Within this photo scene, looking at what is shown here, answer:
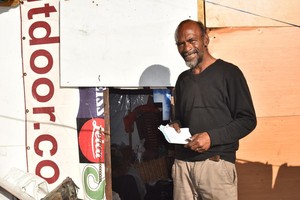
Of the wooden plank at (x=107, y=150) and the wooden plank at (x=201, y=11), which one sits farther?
the wooden plank at (x=107, y=150)

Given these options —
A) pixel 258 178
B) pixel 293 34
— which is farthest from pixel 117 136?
pixel 293 34

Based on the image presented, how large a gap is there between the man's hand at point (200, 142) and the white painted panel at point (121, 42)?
129 cm

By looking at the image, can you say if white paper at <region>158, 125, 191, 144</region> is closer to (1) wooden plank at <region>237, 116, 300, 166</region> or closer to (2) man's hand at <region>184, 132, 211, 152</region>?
(2) man's hand at <region>184, 132, 211, 152</region>

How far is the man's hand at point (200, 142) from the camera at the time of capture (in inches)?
101

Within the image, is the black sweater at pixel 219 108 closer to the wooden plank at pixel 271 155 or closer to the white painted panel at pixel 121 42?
the white painted panel at pixel 121 42

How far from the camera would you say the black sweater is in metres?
2.58

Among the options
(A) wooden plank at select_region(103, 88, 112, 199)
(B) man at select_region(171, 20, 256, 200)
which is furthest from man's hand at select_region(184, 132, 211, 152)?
(A) wooden plank at select_region(103, 88, 112, 199)

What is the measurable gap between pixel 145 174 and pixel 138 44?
61.3 inches

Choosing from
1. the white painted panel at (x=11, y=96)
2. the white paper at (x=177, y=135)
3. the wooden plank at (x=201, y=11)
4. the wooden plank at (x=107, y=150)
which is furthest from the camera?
the white painted panel at (x=11, y=96)

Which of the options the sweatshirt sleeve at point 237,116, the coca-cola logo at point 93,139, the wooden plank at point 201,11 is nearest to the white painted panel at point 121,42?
the wooden plank at point 201,11

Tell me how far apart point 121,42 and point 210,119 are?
60.5 inches

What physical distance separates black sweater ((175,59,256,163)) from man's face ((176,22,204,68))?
0.43 feet

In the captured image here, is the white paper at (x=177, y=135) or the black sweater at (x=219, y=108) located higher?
the black sweater at (x=219, y=108)

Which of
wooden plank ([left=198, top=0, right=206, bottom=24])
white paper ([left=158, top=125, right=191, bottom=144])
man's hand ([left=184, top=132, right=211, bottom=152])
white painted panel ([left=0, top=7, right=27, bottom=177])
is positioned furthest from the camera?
white painted panel ([left=0, top=7, right=27, bottom=177])
